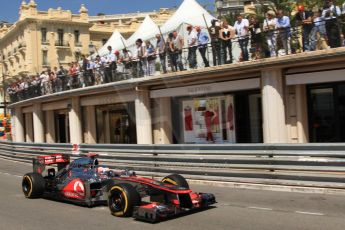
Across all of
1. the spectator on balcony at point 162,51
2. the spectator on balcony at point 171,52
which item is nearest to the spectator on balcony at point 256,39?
the spectator on balcony at point 171,52

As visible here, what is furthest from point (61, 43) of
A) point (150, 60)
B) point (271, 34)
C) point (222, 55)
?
point (271, 34)

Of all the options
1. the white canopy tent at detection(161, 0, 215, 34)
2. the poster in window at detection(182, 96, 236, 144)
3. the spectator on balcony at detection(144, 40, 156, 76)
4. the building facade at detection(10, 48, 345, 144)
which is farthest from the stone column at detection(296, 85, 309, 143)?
the white canopy tent at detection(161, 0, 215, 34)

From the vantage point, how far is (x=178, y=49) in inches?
696

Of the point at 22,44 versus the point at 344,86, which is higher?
the point at 22,44

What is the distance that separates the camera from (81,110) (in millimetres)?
25016

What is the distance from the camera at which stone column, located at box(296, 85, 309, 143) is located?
15805 mm

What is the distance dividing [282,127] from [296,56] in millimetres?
2482

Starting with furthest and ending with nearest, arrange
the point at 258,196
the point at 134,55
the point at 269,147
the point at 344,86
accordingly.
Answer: the point at 134,55
the point at 344,86
the point at 269,147
the point at 258,196

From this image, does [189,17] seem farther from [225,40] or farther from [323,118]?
[323,118]

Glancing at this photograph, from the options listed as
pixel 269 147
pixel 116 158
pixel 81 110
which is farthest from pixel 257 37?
pixel 81 110

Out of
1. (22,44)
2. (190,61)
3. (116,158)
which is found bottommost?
(116,158)

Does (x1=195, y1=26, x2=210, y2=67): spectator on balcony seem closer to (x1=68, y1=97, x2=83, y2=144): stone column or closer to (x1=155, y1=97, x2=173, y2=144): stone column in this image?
(x1=155, y1=97, x2=173, y2=144): stone column

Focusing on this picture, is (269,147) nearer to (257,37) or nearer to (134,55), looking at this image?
(257,37)

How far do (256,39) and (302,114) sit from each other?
3.05 meters
